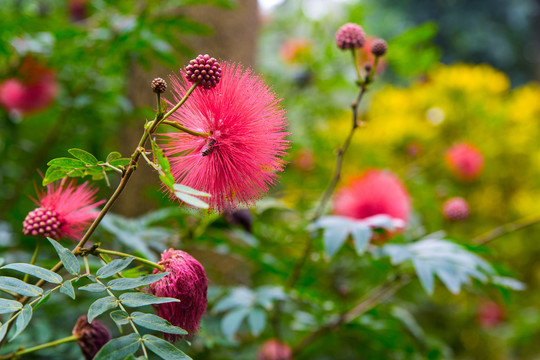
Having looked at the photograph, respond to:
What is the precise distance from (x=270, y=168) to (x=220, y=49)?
152cm

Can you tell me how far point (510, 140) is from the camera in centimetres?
360

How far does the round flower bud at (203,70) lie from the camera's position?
0.57 meters

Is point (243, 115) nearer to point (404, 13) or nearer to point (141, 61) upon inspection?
point (141, 61)

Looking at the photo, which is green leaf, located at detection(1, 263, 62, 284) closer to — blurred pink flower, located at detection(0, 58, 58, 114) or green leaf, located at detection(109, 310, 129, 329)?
green leaf, located at detection(109, 310, 129, 329)

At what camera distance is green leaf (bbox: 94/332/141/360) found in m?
0.54

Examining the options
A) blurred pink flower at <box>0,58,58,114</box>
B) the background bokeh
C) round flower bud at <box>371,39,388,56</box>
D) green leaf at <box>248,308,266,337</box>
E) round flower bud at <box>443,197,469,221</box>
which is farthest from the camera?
blurred pink flower at <box>0,58,58,114</box>

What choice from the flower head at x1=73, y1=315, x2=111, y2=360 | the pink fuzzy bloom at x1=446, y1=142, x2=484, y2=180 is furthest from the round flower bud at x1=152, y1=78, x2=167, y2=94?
the pink fuzzy bloom at x1=446, y1=142, x2=484, y2=180

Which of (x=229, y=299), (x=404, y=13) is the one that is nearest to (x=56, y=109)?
(x=229, y=299)

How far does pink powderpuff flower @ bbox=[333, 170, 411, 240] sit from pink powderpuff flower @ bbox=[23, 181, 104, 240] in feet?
3.21

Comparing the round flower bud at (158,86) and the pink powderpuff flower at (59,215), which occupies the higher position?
the round flower bud at (158,86)

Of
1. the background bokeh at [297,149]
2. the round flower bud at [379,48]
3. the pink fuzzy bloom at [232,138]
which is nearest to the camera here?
the pink fuzzy bloom at [232,138]

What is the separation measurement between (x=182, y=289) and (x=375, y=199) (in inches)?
40.1

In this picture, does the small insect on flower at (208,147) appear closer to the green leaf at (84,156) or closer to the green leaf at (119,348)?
the green leaf at (84,156)

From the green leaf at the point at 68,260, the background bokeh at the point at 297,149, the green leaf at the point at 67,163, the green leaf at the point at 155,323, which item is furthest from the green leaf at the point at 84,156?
the background bokeh at the point at 297,149
